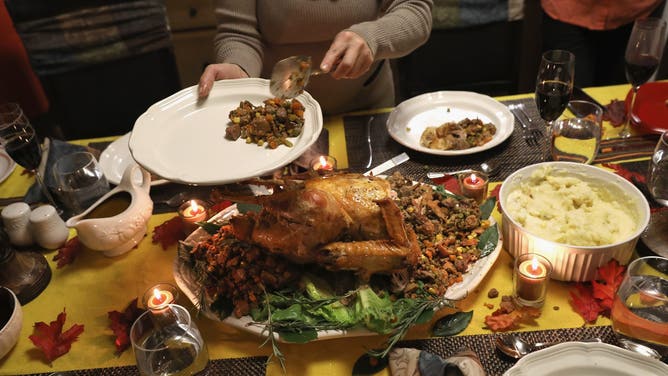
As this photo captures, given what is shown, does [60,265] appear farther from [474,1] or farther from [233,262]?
[474,1]

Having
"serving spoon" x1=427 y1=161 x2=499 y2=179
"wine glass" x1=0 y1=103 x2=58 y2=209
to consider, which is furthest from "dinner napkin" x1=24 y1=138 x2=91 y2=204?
"serving spoon" x1=427 y1=161 x2=499 y2=179

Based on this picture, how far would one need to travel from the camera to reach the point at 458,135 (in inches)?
76.7

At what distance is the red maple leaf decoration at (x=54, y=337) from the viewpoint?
→ 1364 millimetres

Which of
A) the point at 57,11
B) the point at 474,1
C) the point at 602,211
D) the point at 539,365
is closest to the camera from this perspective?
the point at 539,365

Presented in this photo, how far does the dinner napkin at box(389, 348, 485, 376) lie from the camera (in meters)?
1.14

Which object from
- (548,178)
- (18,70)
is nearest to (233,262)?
(548,178)

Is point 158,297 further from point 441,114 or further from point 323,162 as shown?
point 441,114

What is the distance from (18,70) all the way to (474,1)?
2571mm

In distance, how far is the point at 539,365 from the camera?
1130 mm

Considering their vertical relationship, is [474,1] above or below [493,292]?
above

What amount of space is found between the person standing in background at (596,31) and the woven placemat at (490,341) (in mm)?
1945

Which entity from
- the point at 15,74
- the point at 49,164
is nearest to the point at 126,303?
the point at 49,164

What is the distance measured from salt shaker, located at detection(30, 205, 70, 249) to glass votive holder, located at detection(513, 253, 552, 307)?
1405 millimetres

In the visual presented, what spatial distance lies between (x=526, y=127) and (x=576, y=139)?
0.74ft
